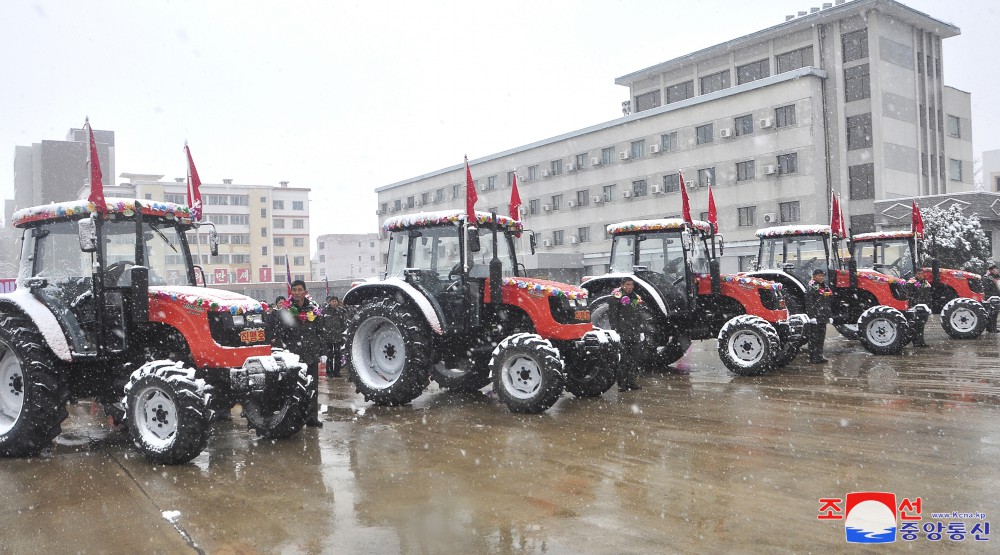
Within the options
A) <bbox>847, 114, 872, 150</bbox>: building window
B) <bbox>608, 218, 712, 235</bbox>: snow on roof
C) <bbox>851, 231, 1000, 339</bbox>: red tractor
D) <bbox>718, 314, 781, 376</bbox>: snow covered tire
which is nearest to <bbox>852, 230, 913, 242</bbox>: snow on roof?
<bbox>851, 231, 1000, 339</bbox>: red tractor

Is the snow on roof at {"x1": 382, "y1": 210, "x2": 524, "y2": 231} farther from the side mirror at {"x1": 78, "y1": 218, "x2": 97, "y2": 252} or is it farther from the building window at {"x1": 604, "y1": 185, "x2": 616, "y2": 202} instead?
the building window at {"x1": 604, "y1": 185, "x2": 616, "y2": 202}

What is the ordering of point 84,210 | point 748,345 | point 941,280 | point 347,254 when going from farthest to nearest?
point 347,254 < point 941,280 < point 748,345 < point 84,210

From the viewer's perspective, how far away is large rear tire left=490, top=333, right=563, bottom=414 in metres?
7.50

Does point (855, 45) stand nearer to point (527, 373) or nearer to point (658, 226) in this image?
point (658, 226)

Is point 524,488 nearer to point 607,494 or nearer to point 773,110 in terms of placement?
point 607,494

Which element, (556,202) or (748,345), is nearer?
(748,345)

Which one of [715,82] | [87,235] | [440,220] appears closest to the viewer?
[87,235]

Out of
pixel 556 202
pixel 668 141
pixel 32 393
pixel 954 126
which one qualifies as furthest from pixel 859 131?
pixel 32 393

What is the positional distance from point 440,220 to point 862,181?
25918 mm

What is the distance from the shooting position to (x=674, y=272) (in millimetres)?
A: 10891

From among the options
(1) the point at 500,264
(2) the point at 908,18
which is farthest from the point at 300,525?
(2) the point at 908,18

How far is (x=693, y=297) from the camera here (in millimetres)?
10711

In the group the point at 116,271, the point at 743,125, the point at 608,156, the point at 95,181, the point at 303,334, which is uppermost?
the point at 743,125

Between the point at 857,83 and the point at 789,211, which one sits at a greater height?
the point at 857,83
